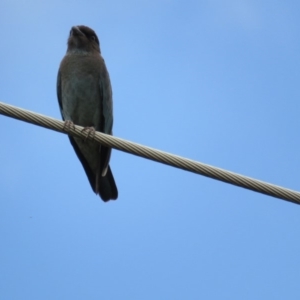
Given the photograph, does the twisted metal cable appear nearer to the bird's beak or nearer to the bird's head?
the bird's head

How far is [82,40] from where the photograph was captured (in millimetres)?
10586

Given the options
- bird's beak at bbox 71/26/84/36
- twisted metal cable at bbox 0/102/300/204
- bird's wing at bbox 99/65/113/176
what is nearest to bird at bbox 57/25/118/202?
bird's wing at bbox 99/65/113/176

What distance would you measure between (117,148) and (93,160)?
142 inches

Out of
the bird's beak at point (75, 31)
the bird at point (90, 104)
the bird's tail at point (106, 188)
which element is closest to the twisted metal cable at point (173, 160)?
the bird's tail at point (106, 188)

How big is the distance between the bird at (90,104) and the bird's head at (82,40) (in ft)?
0.06

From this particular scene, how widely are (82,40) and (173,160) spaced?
5.22 metres

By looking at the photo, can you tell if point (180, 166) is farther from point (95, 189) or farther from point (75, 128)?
point (95, 189)

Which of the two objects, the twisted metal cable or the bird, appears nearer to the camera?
the twisted metal cable

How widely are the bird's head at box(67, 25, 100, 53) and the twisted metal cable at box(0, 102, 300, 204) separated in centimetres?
443

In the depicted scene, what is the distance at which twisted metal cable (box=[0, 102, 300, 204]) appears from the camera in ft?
18.3

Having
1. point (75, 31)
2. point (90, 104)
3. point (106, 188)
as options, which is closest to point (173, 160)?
point (106, 188)

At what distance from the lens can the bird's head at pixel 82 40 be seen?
10.6 m

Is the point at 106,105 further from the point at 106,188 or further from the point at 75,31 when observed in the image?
the point at 75,31

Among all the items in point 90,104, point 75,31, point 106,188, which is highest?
Answer: point 75,31
